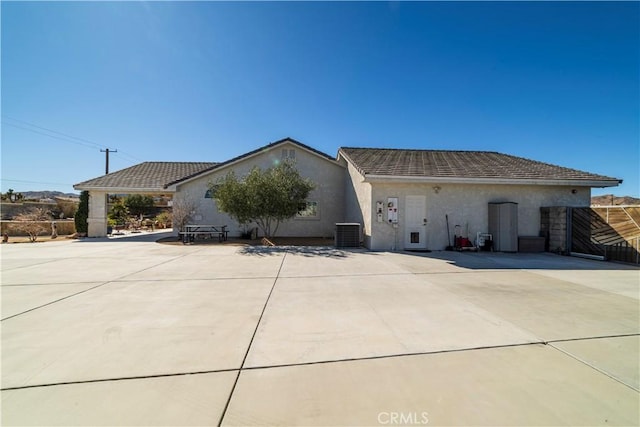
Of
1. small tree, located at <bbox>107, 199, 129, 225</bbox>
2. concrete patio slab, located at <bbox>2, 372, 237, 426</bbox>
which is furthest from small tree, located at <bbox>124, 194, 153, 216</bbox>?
concrete patio slab, located at <bbox>2, 372, 237, 426</bbox>

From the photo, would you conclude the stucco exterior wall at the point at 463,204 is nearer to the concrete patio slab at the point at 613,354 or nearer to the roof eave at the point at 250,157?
the roof eave at the point at 250,157

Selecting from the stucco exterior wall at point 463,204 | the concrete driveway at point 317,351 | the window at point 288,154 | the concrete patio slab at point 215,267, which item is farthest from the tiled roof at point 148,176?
the concrete driveway at point 317,351

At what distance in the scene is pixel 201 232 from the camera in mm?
13672

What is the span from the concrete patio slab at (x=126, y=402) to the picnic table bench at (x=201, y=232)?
37.2 ft

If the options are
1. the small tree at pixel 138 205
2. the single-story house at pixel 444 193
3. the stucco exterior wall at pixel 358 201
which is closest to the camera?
the single-story house at pixel 444 193

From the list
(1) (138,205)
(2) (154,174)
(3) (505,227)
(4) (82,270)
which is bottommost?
(4) (82,270)

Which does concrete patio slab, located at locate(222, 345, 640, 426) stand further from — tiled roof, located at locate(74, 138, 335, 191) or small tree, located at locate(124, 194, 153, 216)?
small tree, located at locate(124, 194, 153, 216)

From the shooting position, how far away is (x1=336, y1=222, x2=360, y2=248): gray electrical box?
11.7 m

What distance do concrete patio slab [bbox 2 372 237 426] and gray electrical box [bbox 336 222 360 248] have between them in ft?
30.4

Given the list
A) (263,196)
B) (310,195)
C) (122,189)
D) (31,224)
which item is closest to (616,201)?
(310,195)

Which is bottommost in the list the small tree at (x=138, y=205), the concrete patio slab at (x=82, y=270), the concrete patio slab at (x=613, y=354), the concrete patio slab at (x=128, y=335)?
the concrete patio slab at (x=613, y=354)

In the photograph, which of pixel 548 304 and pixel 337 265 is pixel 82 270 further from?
pixel 548 304

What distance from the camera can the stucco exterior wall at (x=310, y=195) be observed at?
50.7ft

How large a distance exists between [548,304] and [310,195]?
491 inches
